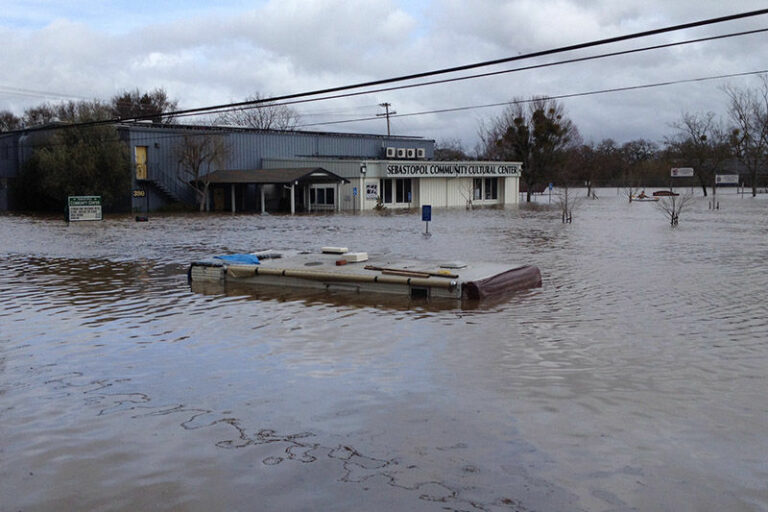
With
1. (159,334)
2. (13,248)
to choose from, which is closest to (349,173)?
(13,248)

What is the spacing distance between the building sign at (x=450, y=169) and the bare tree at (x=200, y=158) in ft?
42.2

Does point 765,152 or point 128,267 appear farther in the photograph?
point 765,152

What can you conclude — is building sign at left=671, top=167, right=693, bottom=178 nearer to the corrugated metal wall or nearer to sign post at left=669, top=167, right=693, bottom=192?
sign post at left=669, top=167, right=693, bottom=192

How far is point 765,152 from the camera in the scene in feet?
278

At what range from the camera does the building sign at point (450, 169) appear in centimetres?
5997

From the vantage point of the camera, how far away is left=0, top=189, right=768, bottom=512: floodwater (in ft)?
18.6

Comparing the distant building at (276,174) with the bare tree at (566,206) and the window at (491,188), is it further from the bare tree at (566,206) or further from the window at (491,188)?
the bare tree at (566,206)

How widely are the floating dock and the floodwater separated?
54 cm

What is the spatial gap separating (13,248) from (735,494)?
26.4 meters

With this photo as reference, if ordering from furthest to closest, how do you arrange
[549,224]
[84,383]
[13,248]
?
1. [549,224]
2. [13,248]
3. [84,383]

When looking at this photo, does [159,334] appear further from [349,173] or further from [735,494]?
[349,173]

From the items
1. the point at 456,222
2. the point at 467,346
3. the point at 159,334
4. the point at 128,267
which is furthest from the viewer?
the point at 456,222

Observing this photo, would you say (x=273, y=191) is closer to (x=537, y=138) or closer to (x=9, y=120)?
(x=537, y=138)

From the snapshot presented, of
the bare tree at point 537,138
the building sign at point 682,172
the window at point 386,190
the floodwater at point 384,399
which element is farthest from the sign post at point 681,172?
the floodwater at point 384,399
